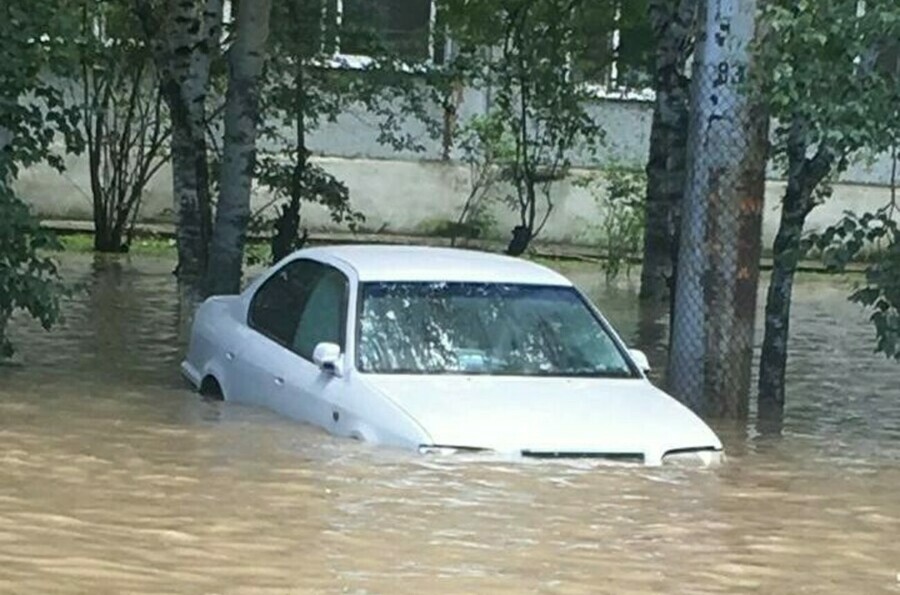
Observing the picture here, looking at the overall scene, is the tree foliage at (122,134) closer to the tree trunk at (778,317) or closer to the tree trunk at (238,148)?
the tree trunk at (238,148)

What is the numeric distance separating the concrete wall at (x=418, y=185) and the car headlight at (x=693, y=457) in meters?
20.0

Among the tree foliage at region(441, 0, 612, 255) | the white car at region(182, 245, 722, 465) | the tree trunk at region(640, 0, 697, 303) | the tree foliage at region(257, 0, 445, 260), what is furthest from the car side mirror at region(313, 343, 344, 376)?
the tree foliage at region(441, 0, 612, 255)

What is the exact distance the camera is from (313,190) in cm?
2370

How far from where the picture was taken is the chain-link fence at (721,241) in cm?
1250

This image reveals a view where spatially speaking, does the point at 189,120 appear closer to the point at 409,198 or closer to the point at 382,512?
the point at 382,512

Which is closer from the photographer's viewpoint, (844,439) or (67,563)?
(67,563)

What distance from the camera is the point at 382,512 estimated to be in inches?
339

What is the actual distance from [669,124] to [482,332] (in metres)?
7.31

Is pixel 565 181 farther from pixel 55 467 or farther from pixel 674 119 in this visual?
pixel 55 467

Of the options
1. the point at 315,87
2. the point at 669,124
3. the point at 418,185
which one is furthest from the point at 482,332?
the point at 418,185

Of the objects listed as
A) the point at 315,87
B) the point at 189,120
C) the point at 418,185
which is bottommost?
the point at 418,185

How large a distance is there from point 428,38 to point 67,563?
19.1 meters

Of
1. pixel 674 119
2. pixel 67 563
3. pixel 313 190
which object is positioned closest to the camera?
pixel 67 563

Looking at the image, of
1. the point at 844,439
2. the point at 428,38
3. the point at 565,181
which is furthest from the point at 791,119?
the point at 565,181
